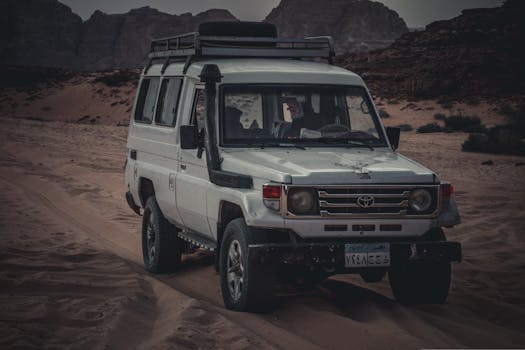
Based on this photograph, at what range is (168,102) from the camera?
366 inches

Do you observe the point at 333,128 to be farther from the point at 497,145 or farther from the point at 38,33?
the point at 38,33

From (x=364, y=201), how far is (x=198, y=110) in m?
2.22

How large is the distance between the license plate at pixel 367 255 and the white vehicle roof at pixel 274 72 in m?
2.02

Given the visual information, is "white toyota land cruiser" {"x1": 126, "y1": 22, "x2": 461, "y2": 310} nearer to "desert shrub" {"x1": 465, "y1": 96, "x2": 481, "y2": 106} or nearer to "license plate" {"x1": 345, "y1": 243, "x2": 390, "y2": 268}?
"license plate" {"x1": 345, "y1": 243, "x2": 390, "y2": 268}

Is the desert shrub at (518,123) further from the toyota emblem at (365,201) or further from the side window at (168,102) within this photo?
the toyota emblem at (365,201)

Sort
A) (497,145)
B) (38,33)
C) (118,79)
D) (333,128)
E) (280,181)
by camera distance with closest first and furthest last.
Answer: (280,181), (333,128), (497,145), (118,79), (38,33)

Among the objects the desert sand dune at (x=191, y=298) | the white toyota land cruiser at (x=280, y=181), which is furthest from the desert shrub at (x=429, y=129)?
the white toyota land cruiser at (x=280, y=181)

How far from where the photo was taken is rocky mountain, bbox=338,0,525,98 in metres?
43.1

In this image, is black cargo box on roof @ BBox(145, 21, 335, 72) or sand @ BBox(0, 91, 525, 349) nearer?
sand @ BBox(0, 91, 525, 349)

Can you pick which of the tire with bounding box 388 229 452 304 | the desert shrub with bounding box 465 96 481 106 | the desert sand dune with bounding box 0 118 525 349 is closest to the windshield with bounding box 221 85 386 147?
the tire with bounding box 388 229 452 304

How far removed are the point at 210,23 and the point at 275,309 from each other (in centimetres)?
428

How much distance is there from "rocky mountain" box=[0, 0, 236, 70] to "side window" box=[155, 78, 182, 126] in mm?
162266

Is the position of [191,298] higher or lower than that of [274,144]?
lower

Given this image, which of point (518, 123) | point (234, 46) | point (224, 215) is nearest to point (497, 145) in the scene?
point (518, 123)
